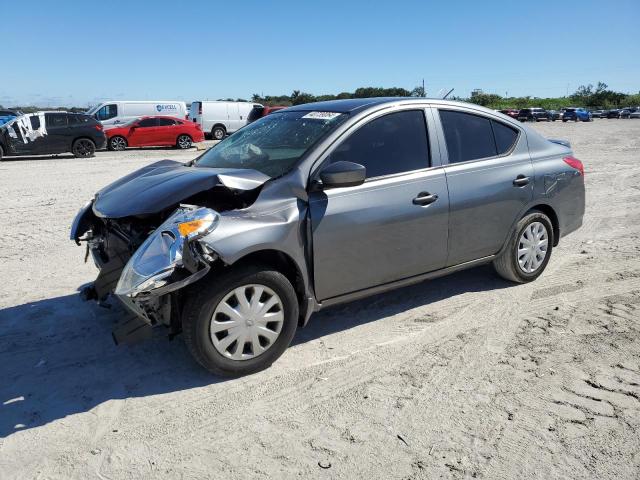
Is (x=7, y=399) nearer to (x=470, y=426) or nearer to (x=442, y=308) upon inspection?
(x=470, y=426)

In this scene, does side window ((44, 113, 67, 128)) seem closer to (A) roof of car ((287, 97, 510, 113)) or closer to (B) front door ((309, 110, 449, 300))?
(A) roof of car ((287, 97, 510, 113))

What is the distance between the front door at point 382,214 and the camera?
3816mm

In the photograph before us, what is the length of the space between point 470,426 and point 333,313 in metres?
1.84

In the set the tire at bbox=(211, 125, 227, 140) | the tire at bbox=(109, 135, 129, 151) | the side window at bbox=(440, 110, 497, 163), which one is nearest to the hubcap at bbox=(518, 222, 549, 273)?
the side window at bbox=(440, 110, 497, 163)

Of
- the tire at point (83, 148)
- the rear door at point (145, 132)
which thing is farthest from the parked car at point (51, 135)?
the rear door at point (145, 132)

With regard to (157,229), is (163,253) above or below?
below

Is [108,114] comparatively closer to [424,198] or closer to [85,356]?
[85,356]

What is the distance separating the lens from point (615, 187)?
428 inches

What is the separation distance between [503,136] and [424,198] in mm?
1301

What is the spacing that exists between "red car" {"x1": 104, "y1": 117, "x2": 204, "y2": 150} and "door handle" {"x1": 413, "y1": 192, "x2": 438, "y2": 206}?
19.8m

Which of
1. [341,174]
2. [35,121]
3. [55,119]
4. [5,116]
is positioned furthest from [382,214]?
[5,116]

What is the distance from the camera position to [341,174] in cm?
365

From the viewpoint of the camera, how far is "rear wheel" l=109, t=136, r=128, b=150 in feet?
71.1

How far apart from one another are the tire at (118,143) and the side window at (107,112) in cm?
339
